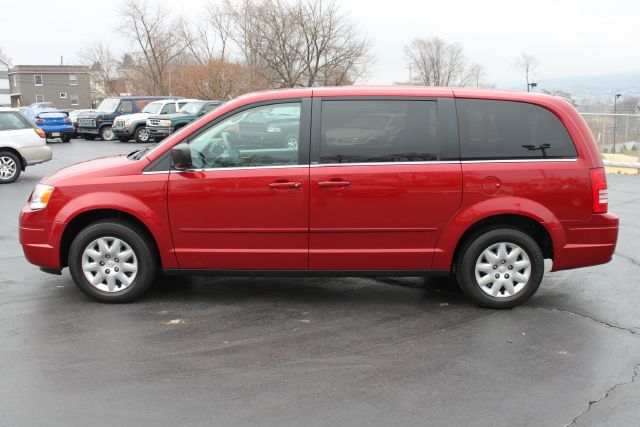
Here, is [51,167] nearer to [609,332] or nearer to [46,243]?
[46,243]

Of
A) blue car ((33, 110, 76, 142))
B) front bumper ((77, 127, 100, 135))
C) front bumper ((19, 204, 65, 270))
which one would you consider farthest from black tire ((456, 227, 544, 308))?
front bumper ((77, 127, 100, 135))

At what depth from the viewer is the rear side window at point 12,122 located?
45.9ft

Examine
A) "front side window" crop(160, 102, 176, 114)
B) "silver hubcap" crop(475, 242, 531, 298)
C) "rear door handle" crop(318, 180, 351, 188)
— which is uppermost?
"front side window" crop(160, 102, 176, 114)

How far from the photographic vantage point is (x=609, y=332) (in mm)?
4941

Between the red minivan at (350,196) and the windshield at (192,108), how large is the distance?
2190 cm

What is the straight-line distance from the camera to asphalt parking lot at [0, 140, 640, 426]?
12.0 ft

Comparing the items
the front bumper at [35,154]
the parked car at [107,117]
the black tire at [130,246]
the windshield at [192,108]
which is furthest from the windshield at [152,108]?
Answer: the black tire at [130,246]

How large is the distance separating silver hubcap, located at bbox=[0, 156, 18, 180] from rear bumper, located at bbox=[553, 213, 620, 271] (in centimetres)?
1225

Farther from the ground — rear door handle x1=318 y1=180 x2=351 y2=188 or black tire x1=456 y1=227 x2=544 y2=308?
rear door handle x1=318 y1=180 x2=351 y2=188

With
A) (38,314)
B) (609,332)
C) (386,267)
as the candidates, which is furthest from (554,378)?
(38,314)

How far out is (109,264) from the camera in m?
5.47

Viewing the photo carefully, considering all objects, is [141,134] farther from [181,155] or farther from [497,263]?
[497,263]

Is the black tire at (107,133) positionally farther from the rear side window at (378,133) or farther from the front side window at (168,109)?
the rear side window at (378,133)

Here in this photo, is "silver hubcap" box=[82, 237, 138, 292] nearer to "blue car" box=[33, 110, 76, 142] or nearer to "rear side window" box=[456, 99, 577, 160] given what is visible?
"rear side window" box=[456, 99, 577, 160]
